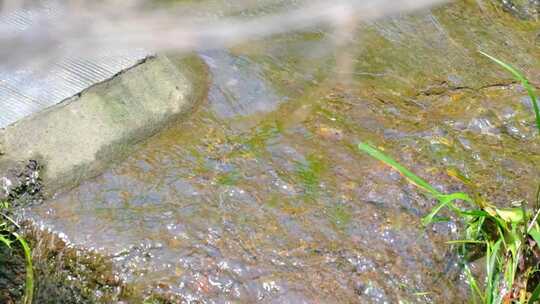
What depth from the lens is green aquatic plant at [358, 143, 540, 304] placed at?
9.98 feet

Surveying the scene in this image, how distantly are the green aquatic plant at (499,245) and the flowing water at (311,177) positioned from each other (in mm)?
79

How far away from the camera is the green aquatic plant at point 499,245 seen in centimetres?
304

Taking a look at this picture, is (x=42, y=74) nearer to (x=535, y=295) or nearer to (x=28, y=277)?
(x=28, y=277)

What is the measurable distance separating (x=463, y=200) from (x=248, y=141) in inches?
39.6

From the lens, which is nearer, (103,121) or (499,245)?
(499,245)

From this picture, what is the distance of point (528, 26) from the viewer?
5.21m

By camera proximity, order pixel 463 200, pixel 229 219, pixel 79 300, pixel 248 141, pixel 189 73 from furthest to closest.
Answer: pixel 189 73 → pixel 248 141 → pixel 463 200 → pixel 229 219 → pixel 79 300

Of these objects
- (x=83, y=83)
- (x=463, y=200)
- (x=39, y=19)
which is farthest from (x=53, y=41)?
(x=463, y=200)

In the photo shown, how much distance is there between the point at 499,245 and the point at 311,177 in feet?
2.80

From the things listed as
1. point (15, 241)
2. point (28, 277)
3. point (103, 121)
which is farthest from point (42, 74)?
point (28, 277)

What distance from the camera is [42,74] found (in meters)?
3.75

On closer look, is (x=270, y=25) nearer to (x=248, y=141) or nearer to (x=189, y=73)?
(x=189, y=73)

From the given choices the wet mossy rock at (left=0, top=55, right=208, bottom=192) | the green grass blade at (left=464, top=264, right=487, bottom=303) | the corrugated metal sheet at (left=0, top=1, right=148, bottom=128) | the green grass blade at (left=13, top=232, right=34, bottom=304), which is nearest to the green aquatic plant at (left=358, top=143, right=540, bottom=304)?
the green grass blade at (left=464, top=264, right=487, bottom=303)

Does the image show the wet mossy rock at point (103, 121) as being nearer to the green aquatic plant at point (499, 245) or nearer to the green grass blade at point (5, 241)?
the green grass blade at point (5, 241)
